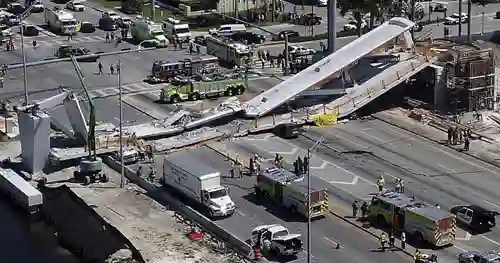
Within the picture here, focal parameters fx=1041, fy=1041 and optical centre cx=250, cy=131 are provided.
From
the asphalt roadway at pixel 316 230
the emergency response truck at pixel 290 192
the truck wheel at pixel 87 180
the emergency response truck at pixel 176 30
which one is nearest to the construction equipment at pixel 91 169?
the truck wheel at pixel 87 180

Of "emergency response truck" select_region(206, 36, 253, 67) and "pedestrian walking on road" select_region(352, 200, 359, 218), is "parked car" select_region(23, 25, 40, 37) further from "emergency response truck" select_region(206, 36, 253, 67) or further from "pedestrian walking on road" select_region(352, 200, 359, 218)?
"pedestrian walking on road" select_region(352, 200, 359, 218)

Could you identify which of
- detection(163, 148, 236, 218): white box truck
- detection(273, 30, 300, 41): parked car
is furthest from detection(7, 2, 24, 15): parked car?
detection(163, 148, 236, 218): white box truck

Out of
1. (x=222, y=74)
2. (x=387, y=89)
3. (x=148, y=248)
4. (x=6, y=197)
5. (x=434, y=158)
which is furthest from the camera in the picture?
(x=222, y=74)

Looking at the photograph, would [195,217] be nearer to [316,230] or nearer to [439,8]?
[316,230]

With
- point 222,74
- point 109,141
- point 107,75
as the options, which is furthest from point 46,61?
point 109,141

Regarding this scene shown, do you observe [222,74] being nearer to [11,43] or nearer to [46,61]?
[46,61]
